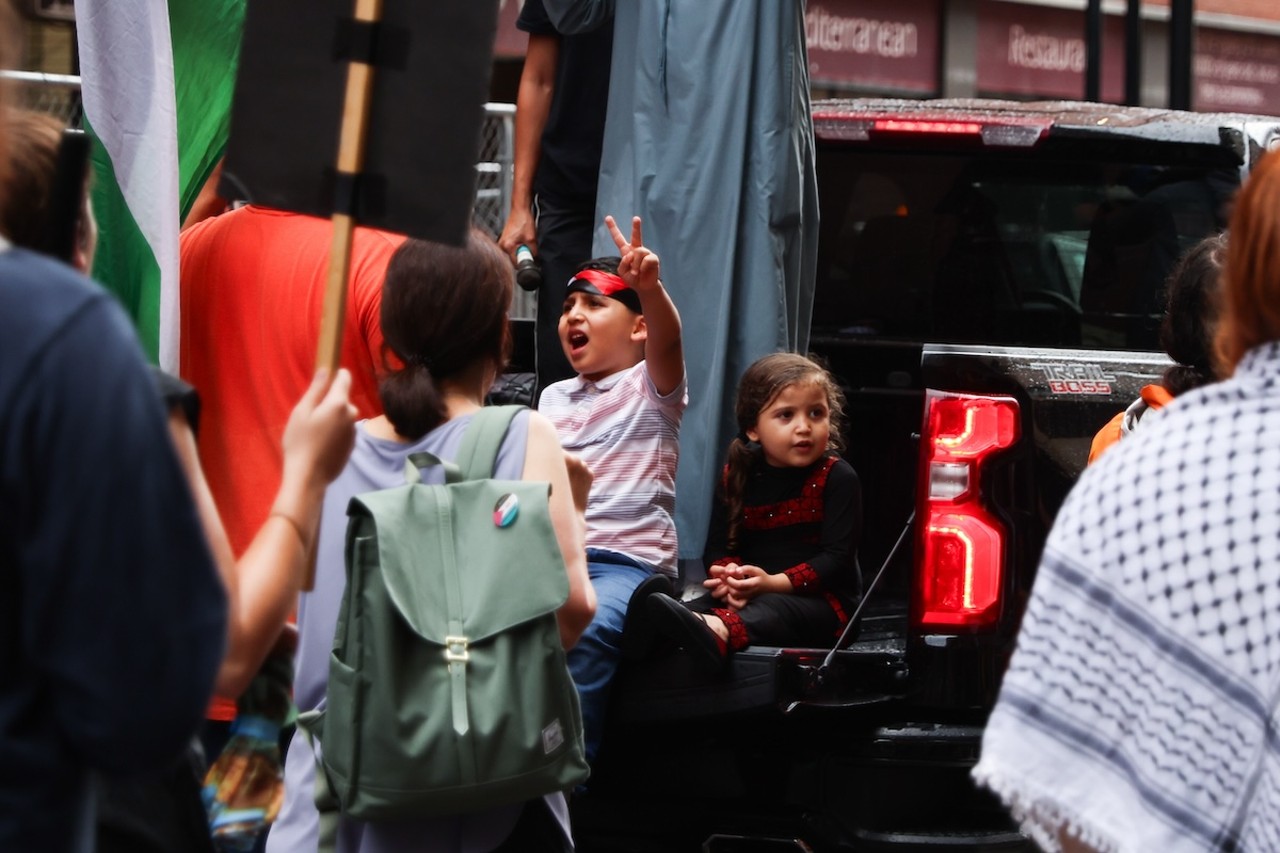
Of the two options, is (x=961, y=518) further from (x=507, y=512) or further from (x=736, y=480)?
(x=507, y=512)

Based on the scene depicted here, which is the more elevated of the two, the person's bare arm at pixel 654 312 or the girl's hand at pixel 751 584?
the person's bare arm at pixel 654 312

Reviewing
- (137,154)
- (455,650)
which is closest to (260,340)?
(137,154)

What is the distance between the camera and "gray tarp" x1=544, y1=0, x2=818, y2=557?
5.00 m

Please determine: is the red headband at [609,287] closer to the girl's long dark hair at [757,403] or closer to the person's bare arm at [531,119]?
the girl's long dark hair at [757,403]

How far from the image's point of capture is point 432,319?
3.31 metres

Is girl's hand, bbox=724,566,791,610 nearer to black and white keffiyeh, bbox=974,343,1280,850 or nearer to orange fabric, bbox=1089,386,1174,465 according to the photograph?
orange fabric, bbox=1089,386,1174,465

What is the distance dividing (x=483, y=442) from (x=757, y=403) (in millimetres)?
1603

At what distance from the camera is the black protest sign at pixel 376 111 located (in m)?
2.84

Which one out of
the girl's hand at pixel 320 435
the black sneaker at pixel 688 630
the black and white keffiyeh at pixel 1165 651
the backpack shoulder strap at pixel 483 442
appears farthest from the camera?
the black sneaker at pixel 688 630

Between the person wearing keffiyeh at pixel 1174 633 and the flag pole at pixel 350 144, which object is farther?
the flag pole at pixel 350 144

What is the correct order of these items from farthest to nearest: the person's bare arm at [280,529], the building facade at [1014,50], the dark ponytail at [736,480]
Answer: the building facade at [1014,50], the dark ponytail at [736,480], the person's bare arm at [280,529]

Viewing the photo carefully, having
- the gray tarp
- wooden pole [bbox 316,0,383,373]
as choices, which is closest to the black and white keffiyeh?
wooden pole [bbox 316,0,383,373]

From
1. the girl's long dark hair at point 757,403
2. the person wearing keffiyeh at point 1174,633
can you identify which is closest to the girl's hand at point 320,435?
the person wearing keffiyeh at point 1174,633

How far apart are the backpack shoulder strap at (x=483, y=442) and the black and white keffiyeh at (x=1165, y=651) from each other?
118cm
